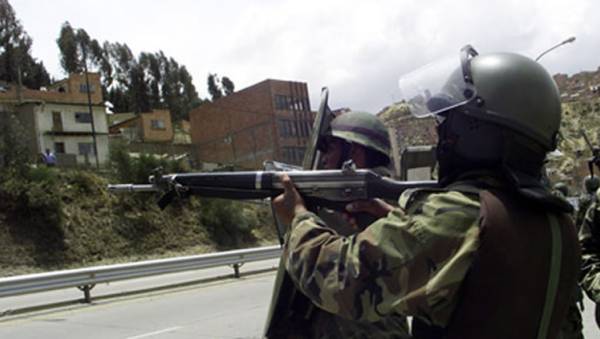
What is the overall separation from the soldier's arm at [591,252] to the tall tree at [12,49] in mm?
64001

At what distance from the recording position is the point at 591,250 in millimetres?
3537

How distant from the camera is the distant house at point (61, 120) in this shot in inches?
1864

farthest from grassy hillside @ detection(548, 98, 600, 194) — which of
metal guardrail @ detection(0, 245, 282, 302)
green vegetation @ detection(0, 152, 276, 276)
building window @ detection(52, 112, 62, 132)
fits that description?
metal guardrail @ detection(0, 245, 282, 302)

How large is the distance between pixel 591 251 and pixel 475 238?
2346 millimetres

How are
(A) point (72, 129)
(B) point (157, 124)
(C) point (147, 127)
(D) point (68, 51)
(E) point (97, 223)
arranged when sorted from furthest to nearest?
(D) point (68, 51) < (B) point (157, 124) < (C) point (147, 127) < (A) point (72, 129) < (E) point (97, 223)

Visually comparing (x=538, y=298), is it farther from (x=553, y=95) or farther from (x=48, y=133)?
(x=48, y=133)

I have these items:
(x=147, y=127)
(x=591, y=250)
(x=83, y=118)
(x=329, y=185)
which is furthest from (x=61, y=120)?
(x=329, y=185)

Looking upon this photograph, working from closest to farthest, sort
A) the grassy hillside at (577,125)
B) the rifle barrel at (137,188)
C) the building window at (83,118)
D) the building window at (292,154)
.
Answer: the rifle barrel at (137,188)
the building window at (83,118)
the grassy hillside at (577,125)
the building window at (292,154)

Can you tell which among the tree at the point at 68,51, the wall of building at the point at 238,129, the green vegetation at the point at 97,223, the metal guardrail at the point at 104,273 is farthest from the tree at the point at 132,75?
the metal guardrail at the point at 104,273

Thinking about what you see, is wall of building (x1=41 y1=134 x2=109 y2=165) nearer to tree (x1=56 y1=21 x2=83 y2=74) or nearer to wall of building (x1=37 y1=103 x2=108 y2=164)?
wall of building (x1=37 y1=103 x2=108 y2=164)

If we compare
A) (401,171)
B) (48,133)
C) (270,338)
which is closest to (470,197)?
(270,338)

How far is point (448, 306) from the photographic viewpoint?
1.56 metres

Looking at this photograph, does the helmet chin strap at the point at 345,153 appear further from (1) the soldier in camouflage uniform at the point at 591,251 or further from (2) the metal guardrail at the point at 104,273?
(2) the metal guardrail at the point at 104,273

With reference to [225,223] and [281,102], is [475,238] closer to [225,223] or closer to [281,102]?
[225,223]
